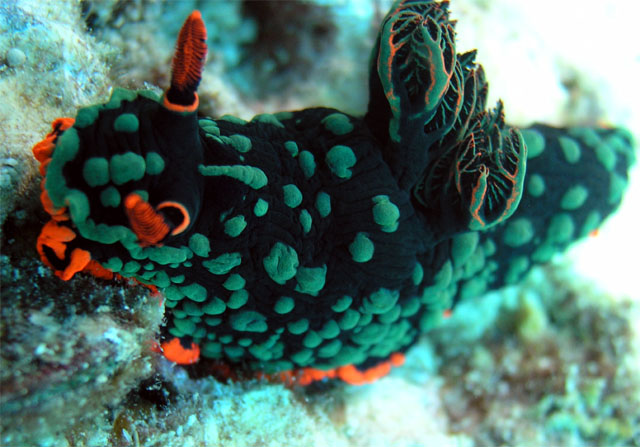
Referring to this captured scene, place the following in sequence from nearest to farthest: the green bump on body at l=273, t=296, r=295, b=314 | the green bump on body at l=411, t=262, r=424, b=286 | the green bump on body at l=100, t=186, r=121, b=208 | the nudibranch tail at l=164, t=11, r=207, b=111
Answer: the nudibranch tail at l=164, t=11, r=207, b=111
the green bump on body at l=100, t=186, r=121, b=208
the green bump on body at l=273, t=296, r=295, b=314
the green bump on body at l=411, t=262, r=424, b=286

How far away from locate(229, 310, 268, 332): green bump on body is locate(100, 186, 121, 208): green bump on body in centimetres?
102

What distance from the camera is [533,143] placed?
353 cm

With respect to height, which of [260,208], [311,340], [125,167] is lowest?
[311,340]

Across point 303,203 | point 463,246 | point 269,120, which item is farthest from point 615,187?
point 269,120

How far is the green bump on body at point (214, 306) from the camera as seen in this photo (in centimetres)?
258

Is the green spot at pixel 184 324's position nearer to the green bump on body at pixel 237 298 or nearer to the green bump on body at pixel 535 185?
the green bump on body at pixel 237 298

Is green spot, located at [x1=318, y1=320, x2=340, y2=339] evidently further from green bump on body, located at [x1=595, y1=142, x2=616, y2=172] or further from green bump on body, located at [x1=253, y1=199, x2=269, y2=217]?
green bump on body, located at [x1=595, y1=142, x2=616, y2=172]

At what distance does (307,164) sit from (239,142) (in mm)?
429

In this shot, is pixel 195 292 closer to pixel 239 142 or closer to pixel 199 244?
pixel 199 244

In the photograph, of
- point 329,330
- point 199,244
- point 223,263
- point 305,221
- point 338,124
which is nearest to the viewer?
point 199,244

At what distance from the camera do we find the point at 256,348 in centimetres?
297

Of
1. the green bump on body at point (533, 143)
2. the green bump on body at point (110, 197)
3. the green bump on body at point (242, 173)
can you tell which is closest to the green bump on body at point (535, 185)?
the green bump on body at point (533, 143)

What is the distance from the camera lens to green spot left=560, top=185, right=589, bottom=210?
367 cm

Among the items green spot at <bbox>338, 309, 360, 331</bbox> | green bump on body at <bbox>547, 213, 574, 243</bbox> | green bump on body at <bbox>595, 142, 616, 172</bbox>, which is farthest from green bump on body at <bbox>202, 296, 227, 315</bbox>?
green bump on body at <bbox>595, 142, 616, 172</bbox>
